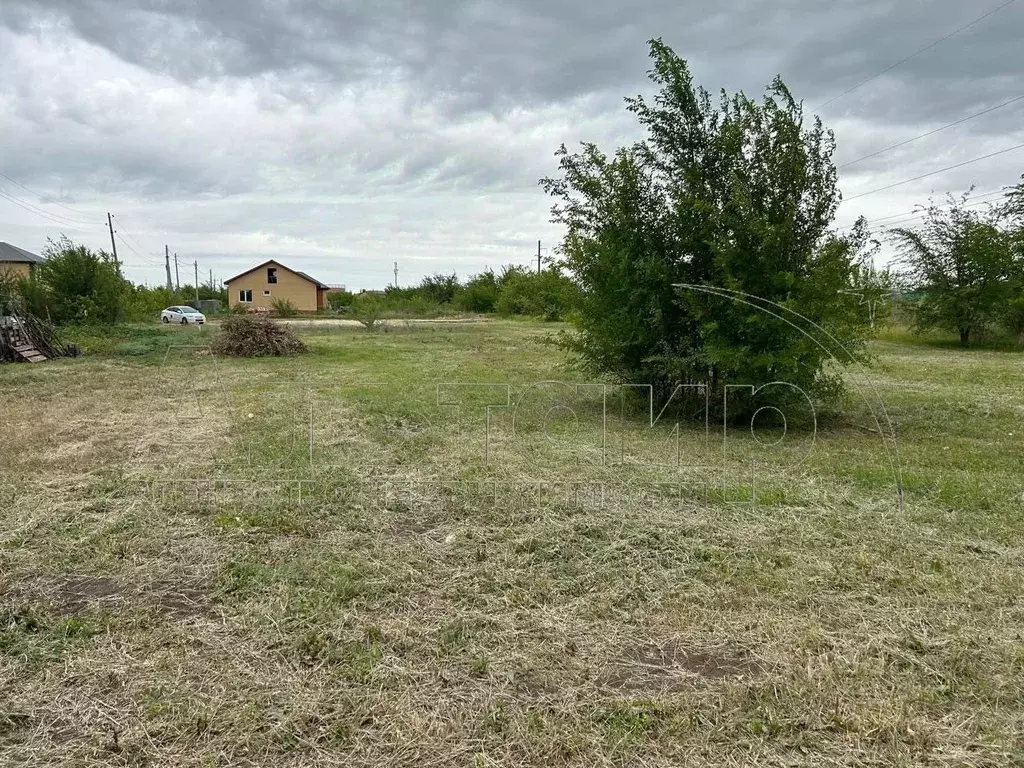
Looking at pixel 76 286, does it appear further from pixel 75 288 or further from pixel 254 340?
pixel 254 340

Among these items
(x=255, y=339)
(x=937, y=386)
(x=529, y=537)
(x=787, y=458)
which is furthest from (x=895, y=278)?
A: (x=529, y=537)

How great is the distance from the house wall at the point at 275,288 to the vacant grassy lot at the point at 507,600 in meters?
41.6

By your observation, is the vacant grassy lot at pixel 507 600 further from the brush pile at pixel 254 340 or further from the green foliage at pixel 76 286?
the green foliage at pixel 76 286

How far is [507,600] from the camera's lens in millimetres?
2691

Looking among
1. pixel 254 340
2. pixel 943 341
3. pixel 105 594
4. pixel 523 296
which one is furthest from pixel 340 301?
pixel 105 594

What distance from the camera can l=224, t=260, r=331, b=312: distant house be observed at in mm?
44812

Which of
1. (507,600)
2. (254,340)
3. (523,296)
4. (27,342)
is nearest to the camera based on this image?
(507,600)

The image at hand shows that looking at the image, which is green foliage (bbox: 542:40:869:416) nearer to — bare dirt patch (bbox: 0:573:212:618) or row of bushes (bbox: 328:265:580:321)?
bare dirt patch (bbox: 0:573:212:618)

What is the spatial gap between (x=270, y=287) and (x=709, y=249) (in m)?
43.5

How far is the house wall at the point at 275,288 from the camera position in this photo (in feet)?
147

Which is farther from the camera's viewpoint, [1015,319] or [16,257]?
[16,257]

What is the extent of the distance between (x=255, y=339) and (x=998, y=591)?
13562 mm

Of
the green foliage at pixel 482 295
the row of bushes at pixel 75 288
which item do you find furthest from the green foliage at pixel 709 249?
the green foliage at pixel 482 295

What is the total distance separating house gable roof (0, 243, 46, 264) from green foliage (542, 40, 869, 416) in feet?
127
